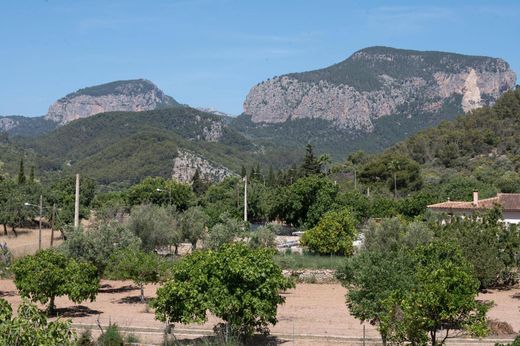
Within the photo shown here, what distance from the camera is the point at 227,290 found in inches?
778

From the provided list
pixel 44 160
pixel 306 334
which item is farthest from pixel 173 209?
pixel 44 160

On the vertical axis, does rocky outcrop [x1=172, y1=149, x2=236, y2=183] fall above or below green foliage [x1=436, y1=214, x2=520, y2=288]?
above

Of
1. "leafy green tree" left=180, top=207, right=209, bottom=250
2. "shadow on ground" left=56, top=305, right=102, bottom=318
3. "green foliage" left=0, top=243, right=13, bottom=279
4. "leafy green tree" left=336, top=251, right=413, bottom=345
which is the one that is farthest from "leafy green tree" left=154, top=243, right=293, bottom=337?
"leafy green tree" left=180, top=207, right=209, bottom=250

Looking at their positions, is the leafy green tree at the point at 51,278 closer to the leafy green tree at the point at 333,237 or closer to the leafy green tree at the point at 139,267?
the leafy green tree at the point at 139,267

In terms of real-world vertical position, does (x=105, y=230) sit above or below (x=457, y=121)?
below

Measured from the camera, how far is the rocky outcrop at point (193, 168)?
166375 millimetres

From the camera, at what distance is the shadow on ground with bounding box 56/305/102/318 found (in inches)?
1074

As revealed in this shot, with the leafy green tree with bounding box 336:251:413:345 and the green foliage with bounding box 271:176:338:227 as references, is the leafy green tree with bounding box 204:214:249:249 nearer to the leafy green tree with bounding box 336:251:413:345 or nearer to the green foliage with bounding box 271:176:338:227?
the green foliage with bounding box 271:176:338:227

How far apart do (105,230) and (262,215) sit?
37.0 m

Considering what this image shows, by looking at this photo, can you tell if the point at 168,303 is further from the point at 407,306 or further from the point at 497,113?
the point at 497,113

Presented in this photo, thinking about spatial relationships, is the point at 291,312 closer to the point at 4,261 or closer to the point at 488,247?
the point at 488,247

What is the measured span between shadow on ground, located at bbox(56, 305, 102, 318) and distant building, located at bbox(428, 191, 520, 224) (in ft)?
110

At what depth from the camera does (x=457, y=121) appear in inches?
4857

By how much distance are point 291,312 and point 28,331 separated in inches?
784
